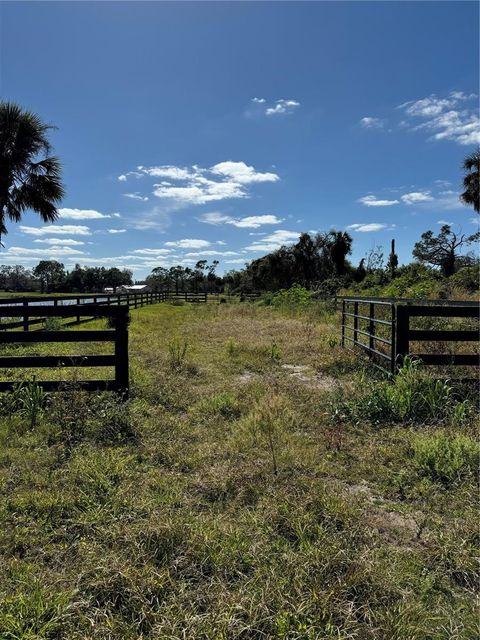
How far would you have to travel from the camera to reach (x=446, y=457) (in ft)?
10.7

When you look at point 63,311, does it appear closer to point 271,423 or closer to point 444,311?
point 271,423

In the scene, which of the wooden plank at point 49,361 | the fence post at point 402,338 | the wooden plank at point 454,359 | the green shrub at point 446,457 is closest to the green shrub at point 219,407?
the wooden plank at point 49,361

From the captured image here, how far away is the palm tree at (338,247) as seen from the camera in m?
44.0

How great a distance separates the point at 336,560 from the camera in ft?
6.84

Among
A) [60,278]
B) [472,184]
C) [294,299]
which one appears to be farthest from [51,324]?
[60,278]

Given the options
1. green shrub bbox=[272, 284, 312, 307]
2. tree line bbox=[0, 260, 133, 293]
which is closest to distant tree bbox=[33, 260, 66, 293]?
tree line bbox=[0, 260, 133, 293]

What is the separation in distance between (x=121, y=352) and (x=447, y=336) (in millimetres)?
4436

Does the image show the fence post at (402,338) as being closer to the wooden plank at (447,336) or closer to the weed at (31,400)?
the wooden plank at (447,336)

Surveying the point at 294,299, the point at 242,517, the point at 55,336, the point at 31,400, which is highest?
the point at 294,299

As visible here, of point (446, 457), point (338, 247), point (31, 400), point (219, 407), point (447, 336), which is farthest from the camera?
point (338, 247)

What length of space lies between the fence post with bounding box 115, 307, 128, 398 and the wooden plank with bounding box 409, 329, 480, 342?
155 inches

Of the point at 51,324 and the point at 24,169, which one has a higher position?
the point at 24,169

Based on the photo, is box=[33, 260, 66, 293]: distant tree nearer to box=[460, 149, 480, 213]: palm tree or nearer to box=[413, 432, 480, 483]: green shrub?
box=[460, 149, 480, 213]: palm tree

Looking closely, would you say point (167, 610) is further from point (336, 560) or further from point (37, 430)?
point (37, 430)
